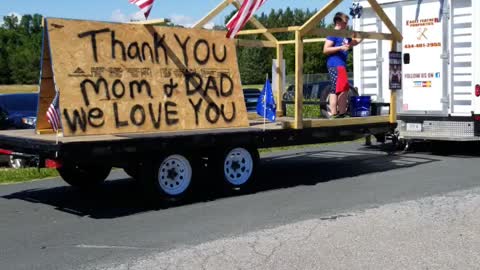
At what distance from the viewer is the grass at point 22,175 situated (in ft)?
36.6

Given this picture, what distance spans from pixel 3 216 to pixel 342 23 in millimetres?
6211

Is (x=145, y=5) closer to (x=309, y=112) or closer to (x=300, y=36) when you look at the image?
(x=300, y=36)

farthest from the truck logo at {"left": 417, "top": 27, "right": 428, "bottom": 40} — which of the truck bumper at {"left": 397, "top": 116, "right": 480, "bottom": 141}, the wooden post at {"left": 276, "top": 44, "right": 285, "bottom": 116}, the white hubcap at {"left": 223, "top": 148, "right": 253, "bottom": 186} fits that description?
the white hubcap at {"left": 223, "top": 148, "right": 253, "bottom": 186}

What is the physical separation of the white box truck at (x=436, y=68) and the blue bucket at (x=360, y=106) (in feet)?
3.41

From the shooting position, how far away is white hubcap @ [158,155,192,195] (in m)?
8.63

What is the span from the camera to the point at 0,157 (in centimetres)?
1309

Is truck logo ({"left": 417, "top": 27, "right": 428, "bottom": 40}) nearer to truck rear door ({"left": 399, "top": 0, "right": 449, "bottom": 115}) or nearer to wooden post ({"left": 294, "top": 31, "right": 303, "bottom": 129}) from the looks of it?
truck rear door ({"left": 399, "top": 0, "right": 449, "bottom": 115})

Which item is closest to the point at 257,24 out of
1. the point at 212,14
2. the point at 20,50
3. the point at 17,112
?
the point at 212,14

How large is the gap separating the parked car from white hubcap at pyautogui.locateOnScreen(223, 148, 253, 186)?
5.51m

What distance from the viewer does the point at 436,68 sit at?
43.9 feet

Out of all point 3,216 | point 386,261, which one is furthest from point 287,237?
point 3,216

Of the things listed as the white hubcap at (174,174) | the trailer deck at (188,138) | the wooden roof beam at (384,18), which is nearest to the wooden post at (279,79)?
the trailer deck at (188,138)

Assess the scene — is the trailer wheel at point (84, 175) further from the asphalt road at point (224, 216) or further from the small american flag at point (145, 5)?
the small american flag at point (145, 5)

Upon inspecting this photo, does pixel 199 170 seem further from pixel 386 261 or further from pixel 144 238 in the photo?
pixel 386 261
